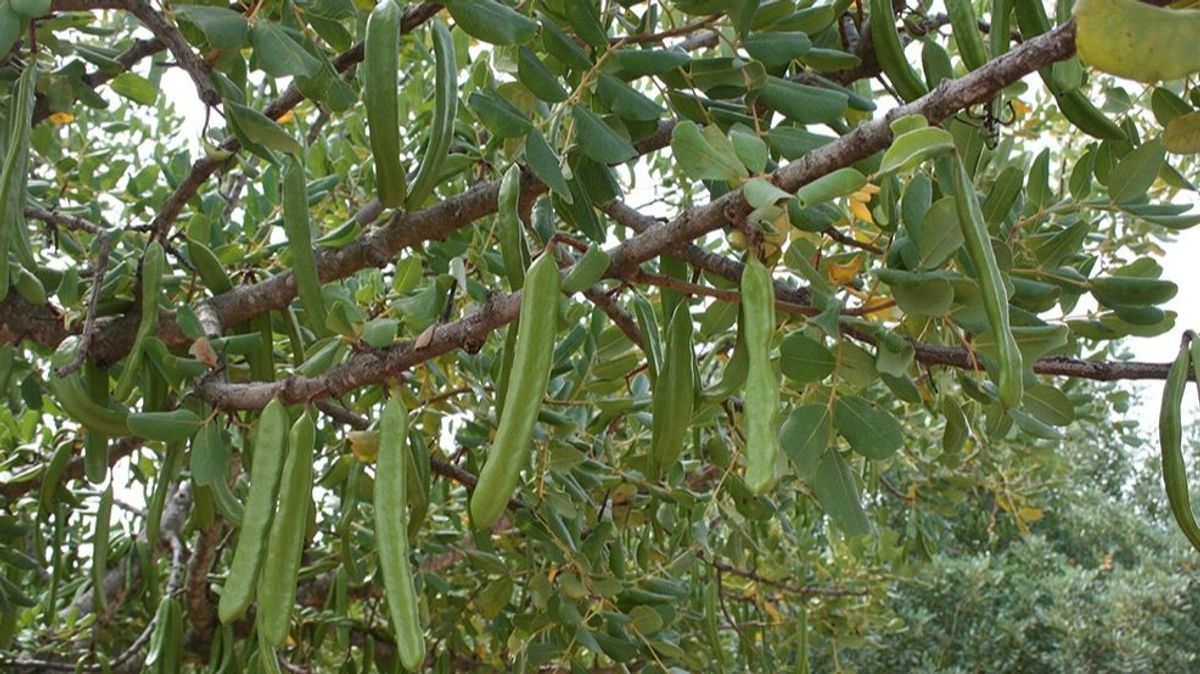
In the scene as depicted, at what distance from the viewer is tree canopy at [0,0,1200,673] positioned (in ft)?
2.40

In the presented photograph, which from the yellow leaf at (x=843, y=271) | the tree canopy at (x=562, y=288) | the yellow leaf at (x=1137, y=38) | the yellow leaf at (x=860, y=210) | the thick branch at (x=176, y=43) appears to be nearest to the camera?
the yellow leaf at (x=1137, y=38)

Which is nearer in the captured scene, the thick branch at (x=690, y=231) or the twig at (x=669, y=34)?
the thick branch at (x=690, y=231)

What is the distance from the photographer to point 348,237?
1.15 m

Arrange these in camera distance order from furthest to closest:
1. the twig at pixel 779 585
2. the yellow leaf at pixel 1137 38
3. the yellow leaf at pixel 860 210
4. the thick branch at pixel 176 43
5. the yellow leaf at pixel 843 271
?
1. the twig at pixel 779 585
2. the yellow leaf at pixel 860 210
3. the yellow leaf at pixel 843 271
4. the thick branch at pixel 176 43
5. the yellow leaf at pixel 1137 38

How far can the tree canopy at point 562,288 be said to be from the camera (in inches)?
28.8

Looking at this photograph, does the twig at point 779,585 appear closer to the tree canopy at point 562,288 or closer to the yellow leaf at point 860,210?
the tree canopy at point 562,288

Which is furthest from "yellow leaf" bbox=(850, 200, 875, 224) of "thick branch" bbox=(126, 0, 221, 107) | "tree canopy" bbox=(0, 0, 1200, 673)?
"thick branch" bbox=(126, 0, 221, 107)

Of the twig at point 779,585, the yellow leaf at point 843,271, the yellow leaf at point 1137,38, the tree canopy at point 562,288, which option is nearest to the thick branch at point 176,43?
the tree canopy at point 562,288

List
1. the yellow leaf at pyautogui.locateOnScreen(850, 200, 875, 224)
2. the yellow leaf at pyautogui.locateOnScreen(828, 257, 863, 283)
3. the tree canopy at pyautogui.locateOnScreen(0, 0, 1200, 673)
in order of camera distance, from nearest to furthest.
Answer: the tree canopy at pyautogui.locateOnScreen(0, 0, 1200, 673) → the yellow leaf at pyautogui.locateOnScreen(828, 257, 863, 283) → the yellow leaf at pyautogui.locateOnScreen(850, 200, 875, 224)

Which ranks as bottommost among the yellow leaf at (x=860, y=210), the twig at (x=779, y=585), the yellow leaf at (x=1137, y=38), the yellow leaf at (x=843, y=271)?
the yellow leaf at (x=1137, y=38)

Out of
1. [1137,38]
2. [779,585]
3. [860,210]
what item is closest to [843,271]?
[860,210]

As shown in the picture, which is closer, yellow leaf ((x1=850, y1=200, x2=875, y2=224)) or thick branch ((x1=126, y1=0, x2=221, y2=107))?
thick branch ((x1=126, y1=0, x2=221, y2=107))

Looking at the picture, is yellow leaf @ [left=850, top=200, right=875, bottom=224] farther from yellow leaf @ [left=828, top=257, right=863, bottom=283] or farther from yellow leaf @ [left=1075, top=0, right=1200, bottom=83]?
yellow leaf @ [left=1075, top=0, right=1200, bottom=83]

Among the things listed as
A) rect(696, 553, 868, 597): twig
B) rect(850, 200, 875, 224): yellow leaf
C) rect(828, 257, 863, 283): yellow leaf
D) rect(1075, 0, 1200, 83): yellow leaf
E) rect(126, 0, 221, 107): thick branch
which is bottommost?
rect(1075, 0, 1200, 83): yellow leaf
